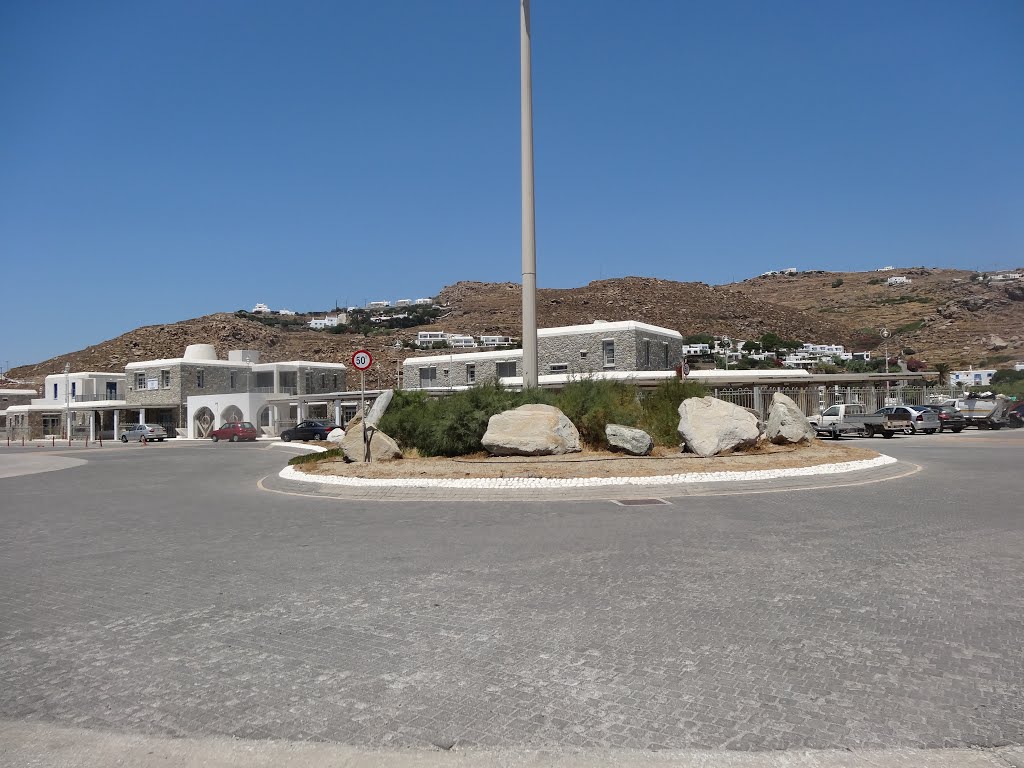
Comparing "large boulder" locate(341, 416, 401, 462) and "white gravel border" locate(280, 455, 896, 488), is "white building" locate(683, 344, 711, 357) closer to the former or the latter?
"large boulder" locate(341, 416, 401, 462)

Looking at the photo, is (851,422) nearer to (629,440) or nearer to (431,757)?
(629,440)

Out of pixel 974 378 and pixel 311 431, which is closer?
pixel 311 431

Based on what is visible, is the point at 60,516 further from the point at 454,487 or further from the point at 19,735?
the point at 19,735

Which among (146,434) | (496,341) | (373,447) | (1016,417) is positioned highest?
(496,341)

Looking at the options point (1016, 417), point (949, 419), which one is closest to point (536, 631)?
point (949, 419)

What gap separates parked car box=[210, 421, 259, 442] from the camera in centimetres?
5150

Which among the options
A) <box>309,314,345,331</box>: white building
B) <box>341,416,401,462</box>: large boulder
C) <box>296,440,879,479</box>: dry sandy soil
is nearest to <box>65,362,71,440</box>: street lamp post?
<box>341,416,401,462</box>: large boulder

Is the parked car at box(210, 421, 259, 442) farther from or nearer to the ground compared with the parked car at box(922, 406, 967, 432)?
nearer to the ground

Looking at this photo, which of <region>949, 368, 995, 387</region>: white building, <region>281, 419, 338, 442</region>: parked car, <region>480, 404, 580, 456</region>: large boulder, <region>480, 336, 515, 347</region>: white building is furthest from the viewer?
<region>480, 336, 515, 347</region>: white building

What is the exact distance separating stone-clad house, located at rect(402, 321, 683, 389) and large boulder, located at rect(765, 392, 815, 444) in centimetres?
2075

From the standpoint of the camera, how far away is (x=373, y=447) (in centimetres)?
1972

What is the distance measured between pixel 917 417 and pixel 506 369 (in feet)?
76.5

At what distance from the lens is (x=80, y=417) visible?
68.4 meters

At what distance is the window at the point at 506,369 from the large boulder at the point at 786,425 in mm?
27396
